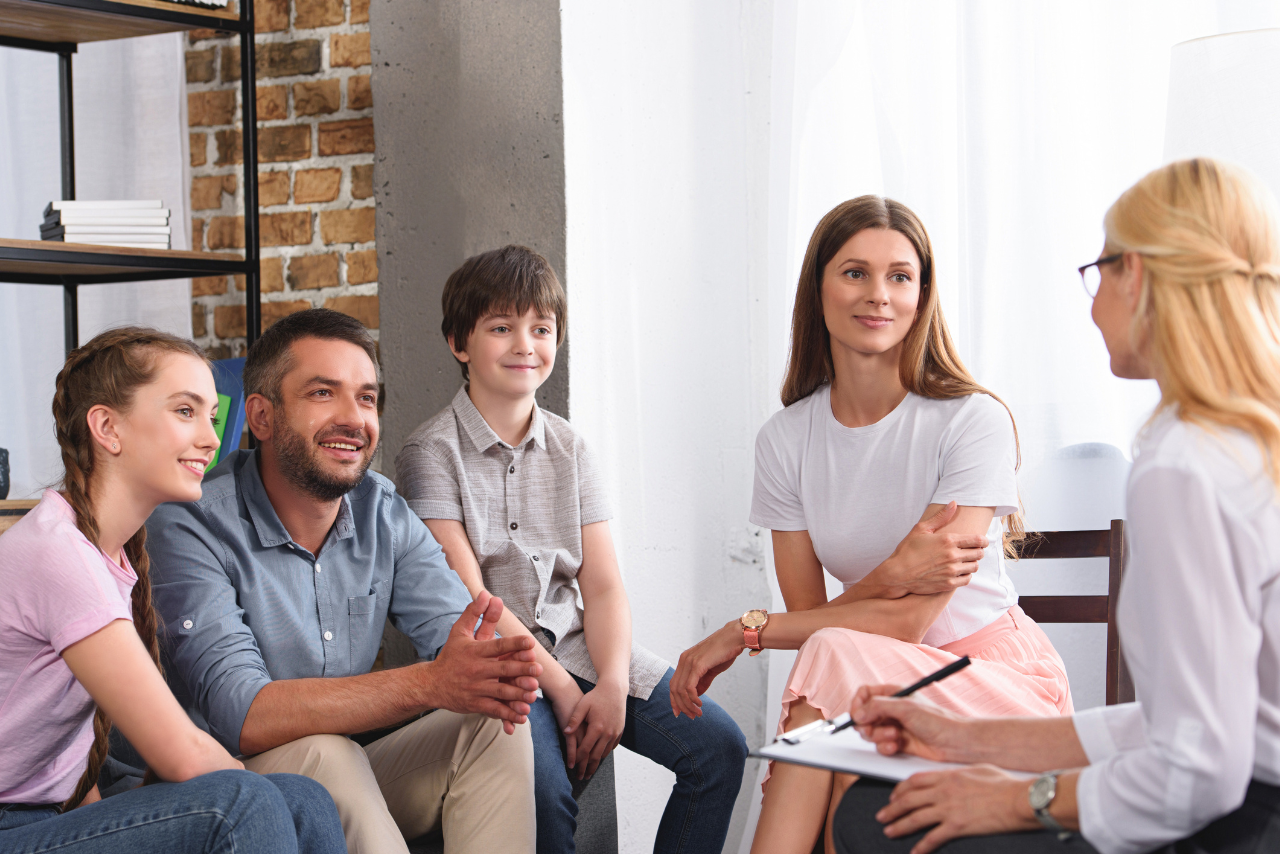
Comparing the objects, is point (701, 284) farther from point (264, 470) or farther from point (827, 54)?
point (264, 470)

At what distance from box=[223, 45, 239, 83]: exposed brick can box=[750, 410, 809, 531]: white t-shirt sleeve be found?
1.60 meters

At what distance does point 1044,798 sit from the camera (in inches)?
36.9

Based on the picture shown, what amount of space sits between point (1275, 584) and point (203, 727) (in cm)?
147

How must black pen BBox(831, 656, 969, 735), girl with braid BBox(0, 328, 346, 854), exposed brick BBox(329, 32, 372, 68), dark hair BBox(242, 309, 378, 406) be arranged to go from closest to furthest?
black pen BBox(831, 656, 969, 735)
girl with braid BBox(0, 328, 346, 854)
dark hair BBox(242, 309, 378, 406)
exposed brick BBox(329, 32, 372, 68)

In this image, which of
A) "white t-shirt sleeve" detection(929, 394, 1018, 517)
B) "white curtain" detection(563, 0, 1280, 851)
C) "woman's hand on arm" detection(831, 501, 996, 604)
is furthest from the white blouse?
"white curtain" detection(563, 0, 1280, 851)

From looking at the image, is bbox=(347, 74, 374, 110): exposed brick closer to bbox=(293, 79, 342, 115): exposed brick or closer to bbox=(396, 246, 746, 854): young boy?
bbox=(293, 79, 342, 115): exposed brick

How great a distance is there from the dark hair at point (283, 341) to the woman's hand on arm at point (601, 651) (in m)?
0.58

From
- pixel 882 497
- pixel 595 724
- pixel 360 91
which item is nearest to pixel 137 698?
pixel 595 724

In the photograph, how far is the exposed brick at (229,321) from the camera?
8.39 feet

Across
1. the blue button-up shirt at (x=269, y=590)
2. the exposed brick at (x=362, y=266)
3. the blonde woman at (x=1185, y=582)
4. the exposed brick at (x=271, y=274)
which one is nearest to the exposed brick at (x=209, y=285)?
the exposed brick at (x=271, y=274)

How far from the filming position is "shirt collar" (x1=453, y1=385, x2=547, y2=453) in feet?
6.56

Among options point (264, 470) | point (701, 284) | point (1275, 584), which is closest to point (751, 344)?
point (701, 284)

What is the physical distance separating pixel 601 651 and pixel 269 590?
611 mm

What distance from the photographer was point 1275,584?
0.87m
